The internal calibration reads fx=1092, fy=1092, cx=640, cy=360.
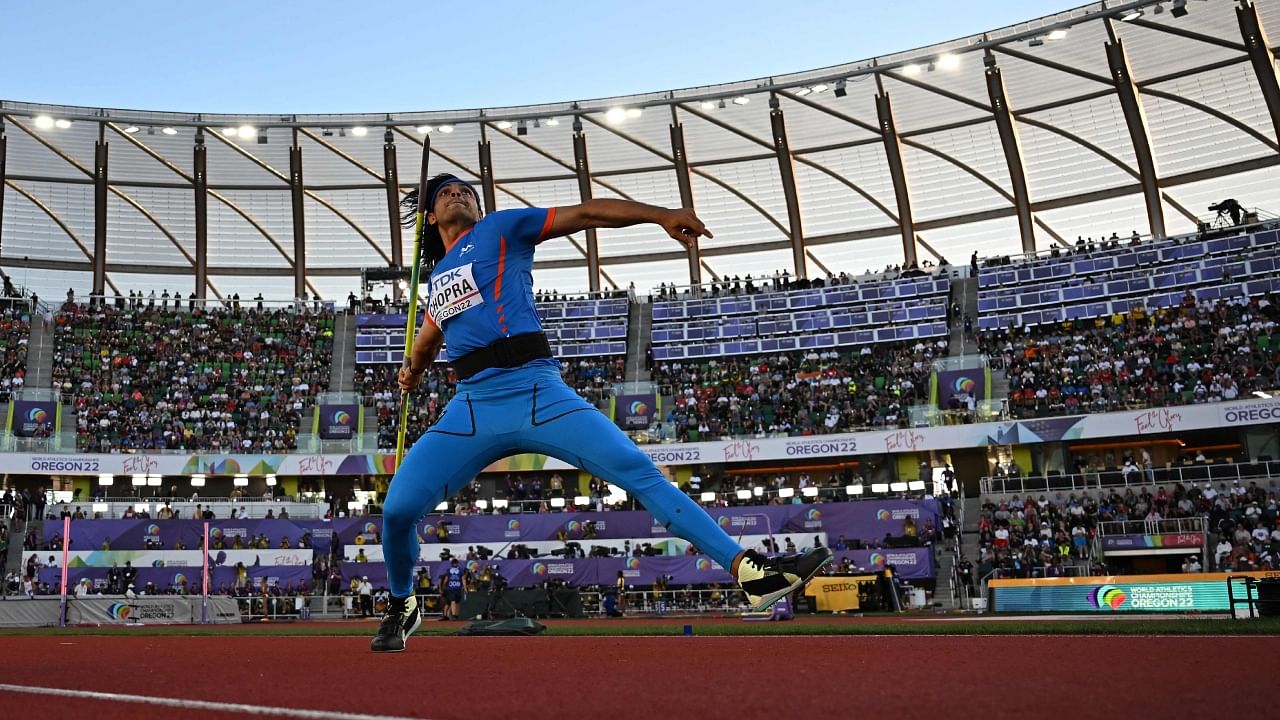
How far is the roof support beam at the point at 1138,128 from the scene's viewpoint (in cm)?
4216

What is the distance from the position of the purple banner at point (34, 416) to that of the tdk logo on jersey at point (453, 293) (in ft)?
121

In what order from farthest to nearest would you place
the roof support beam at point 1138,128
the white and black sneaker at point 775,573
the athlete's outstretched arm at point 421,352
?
the roof support beam at point 1138,128 → the athlete's outstretched arm at point 421,352 → the white and black sneaker at point 775,573

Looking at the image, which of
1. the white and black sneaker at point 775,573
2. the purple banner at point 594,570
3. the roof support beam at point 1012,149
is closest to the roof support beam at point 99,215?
the purple banner at point 594,570

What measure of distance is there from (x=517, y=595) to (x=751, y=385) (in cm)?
2045

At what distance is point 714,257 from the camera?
52406 millimetres

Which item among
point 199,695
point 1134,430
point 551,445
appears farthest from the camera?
point 1134,430

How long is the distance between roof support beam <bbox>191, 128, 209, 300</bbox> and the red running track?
4625 centimetres

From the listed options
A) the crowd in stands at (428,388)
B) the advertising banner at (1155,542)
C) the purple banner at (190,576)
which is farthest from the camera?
the crowd in stands at (428,388)

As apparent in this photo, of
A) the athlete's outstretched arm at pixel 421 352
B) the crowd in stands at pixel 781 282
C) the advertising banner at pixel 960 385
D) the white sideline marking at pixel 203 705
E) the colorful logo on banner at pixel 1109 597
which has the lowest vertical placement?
the colorful logo on banner at pixel 1109 597

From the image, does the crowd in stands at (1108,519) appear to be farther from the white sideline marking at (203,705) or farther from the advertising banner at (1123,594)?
the white sideline marking at (203,705)

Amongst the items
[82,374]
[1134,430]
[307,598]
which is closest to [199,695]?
[307,598]

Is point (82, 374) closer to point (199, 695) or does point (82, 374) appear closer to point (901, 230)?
point (901, 230)

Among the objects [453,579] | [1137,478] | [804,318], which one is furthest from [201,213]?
[1137,478]

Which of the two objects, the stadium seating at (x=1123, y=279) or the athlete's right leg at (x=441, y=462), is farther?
the stadium seating at (x=1123, y=279)
